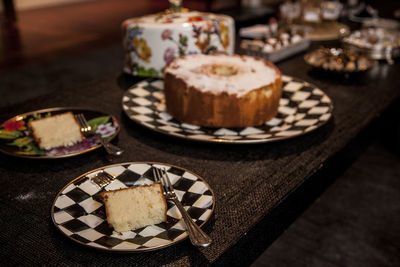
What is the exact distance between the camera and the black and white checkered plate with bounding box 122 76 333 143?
84 cm

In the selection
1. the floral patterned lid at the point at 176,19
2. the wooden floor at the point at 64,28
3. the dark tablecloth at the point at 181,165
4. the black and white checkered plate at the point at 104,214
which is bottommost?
the wooden floor at the point at 64,28

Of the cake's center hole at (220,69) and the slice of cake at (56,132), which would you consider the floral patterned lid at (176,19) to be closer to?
the cake's center hole at (220,69)

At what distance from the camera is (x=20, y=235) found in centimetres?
59

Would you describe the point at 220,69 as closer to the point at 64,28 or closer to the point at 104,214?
the point at 104,214

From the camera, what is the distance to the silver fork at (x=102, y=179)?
2.12 feet

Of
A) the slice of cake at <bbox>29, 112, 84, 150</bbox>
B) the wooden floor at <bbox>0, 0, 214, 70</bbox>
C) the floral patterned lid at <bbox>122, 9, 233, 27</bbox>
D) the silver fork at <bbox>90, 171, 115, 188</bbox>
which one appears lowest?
the wooden floor at <bbox>0, 0, 214, 70</bbox>

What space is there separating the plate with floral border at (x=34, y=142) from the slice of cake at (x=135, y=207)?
212 millimetres

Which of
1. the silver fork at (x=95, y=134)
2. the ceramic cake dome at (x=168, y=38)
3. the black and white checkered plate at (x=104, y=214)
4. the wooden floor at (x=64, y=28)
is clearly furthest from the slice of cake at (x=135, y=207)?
the wooden floor at (x=64, y=28)

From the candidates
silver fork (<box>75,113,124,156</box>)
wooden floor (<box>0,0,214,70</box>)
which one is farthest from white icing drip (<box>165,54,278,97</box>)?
wooden floor (<box>0,0,214,70</box>)

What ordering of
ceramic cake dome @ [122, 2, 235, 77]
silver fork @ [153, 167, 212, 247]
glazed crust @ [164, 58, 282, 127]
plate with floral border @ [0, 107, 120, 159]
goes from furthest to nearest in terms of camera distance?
ceramic cake dome @ [122, 2, 235, 77]
glazed crust @ [164, 58, 282, 127]
plate with floral border @ [0, 107, 120, 159]
silver fork @ [153, 167, 212, 247]

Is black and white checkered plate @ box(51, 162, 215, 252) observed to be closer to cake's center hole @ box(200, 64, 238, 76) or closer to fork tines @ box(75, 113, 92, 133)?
fork tines @ box(75, 113, 92, 133)

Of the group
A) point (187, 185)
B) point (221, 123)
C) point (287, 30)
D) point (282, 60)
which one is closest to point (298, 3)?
point (287, 30)

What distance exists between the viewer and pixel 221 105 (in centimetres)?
89

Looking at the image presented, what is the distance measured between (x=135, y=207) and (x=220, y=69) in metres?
0.51
